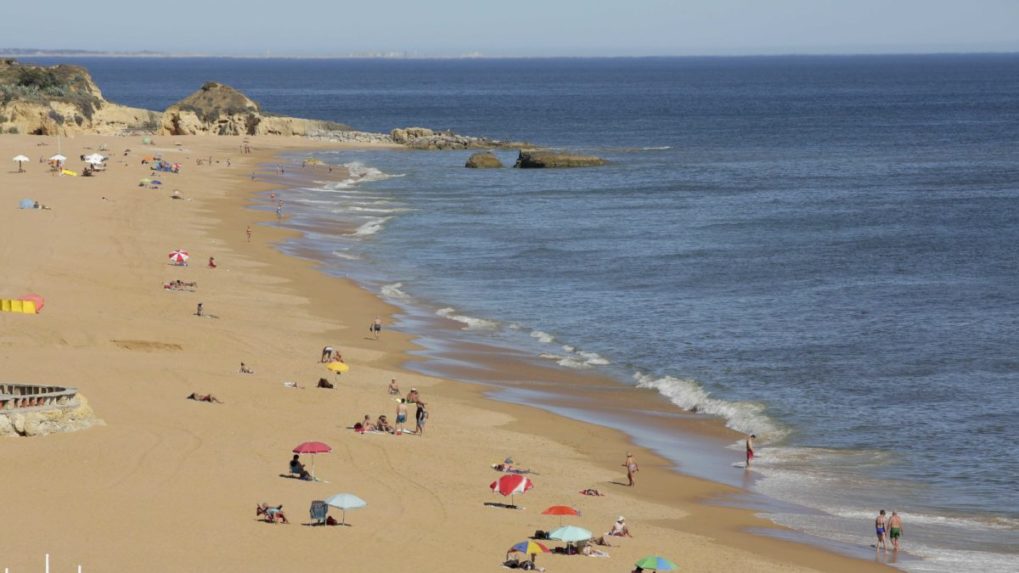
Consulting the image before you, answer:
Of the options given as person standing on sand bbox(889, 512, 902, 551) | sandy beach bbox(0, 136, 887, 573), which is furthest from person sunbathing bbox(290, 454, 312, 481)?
person standing on sand bbox(889, 512, 902, 551)

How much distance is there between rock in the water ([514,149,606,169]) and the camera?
10295cm

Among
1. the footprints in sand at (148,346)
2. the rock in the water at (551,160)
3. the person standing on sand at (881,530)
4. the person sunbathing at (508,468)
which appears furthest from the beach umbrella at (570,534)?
the rock in the water at (551,160)

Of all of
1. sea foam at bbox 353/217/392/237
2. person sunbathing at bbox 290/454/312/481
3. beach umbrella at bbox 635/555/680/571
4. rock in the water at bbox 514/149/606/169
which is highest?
beach umbrella at bbox 635/555/680/571

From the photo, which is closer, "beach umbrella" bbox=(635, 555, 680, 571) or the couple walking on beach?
"beach umbrella" bbox=(635, 555, 680, 571)

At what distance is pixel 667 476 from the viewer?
29.5 meters

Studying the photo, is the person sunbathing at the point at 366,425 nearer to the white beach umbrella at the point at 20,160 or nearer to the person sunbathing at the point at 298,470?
the person sunbathing at the point at 298,470

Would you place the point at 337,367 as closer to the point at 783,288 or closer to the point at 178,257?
the point at 178,257

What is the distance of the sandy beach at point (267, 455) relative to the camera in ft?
73.4

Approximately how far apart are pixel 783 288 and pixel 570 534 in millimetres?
30152

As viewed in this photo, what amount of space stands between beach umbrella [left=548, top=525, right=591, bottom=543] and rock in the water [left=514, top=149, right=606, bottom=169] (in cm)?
8090

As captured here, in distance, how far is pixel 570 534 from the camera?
2270 cm

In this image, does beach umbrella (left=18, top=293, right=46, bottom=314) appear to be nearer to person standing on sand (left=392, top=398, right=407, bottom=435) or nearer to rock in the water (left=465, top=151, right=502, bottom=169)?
person standing on sand (left=392, top=398, right=407, bottom=435)

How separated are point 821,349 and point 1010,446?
1023 cm

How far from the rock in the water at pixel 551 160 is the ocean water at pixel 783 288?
2.35 meters
